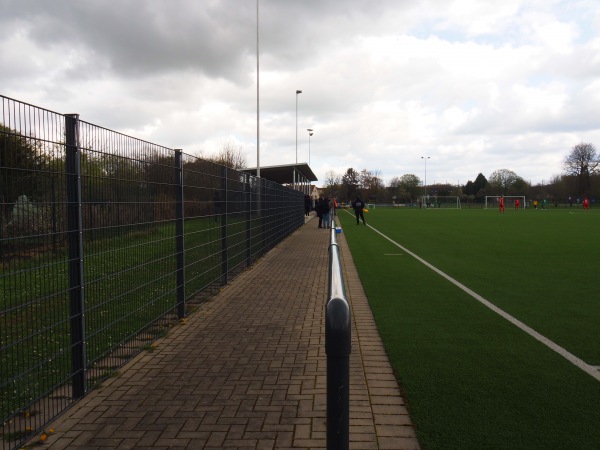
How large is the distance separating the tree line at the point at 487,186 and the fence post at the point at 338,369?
9395cm

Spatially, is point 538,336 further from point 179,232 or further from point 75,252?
point 75,252

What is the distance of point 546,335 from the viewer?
20.2 feet

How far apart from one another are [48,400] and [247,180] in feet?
27.4

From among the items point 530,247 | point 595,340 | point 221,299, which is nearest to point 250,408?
point 595,340

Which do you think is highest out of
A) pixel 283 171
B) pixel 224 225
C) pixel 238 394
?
pixel 283 171

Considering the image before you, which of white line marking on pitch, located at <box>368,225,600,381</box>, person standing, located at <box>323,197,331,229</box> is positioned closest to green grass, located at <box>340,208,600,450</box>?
white line marking on pitch, located at <box>368,225,600,381</box>

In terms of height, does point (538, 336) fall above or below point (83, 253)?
below

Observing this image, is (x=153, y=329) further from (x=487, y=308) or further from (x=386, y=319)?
(x=487, y=308)

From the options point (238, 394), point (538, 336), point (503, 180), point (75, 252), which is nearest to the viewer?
point (75, 252)

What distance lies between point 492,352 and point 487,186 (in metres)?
128

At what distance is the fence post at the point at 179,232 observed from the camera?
6715mm

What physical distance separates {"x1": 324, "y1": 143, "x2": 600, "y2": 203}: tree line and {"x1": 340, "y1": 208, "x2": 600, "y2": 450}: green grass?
84405 millimetres

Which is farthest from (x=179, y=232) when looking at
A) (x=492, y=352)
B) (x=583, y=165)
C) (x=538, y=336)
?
(x=583, y=165)

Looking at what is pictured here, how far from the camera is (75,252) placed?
4.22 m
